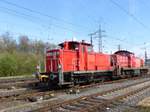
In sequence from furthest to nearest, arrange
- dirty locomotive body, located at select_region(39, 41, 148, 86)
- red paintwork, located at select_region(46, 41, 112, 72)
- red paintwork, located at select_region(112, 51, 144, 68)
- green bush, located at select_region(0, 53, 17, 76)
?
green bush, located at select_region(0, 53, 17, 76)
red paintwork, located at select_region(112, 51, 144, 68)
red paintwork, located at select_region(46, 41, 112, 72)
dirty locomotive body, located at select_region(39, 41, 148, 86)

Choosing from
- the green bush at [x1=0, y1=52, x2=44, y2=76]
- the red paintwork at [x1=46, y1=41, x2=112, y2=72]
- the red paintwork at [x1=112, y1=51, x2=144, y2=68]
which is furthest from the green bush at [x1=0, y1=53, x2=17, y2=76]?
the red paintwork at [x1=46, y1=41, x2=112, y2=72]

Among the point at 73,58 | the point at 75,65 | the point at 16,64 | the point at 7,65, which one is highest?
the point at 16,64

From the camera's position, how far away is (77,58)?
1883 cm

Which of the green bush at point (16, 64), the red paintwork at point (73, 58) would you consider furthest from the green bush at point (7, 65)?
the red paintwork at point (73, 58)

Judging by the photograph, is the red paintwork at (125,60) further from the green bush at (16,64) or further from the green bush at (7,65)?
the green bush at (7,65)

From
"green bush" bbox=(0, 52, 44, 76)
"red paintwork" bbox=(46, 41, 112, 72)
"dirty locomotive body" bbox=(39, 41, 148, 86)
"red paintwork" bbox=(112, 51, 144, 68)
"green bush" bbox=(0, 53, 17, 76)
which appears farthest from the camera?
"green bush" bbox=(0, 52, 44, 76)

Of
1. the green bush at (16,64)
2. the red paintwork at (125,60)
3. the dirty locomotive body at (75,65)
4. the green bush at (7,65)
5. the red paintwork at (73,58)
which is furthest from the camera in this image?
the green bush at (16,64)

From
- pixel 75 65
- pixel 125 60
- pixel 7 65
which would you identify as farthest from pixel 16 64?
pixel 75 65

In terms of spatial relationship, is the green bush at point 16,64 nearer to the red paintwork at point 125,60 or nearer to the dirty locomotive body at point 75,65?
the red paintwork at point 125,60

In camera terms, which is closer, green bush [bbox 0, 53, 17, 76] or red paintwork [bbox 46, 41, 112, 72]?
red paintwork [bbox 46, 41, 112, 72]

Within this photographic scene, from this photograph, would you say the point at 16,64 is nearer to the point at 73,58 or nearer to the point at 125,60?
the point at 125,60

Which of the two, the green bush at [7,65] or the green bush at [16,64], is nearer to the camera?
→ the green bush at [7,65]

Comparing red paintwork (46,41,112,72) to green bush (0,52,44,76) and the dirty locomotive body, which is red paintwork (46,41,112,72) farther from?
green bush (0,52,44,76)

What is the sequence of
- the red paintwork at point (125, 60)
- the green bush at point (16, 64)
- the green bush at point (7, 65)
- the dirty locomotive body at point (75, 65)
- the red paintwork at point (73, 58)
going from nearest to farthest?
1. the dirty locomotive body at point (75, 65)
2. the red paintwork at point (73, 58)
3. the red paintwork at point (125, 60)
4. the green bush at point (7, 65)
5. the green bush at point (16, 64)
